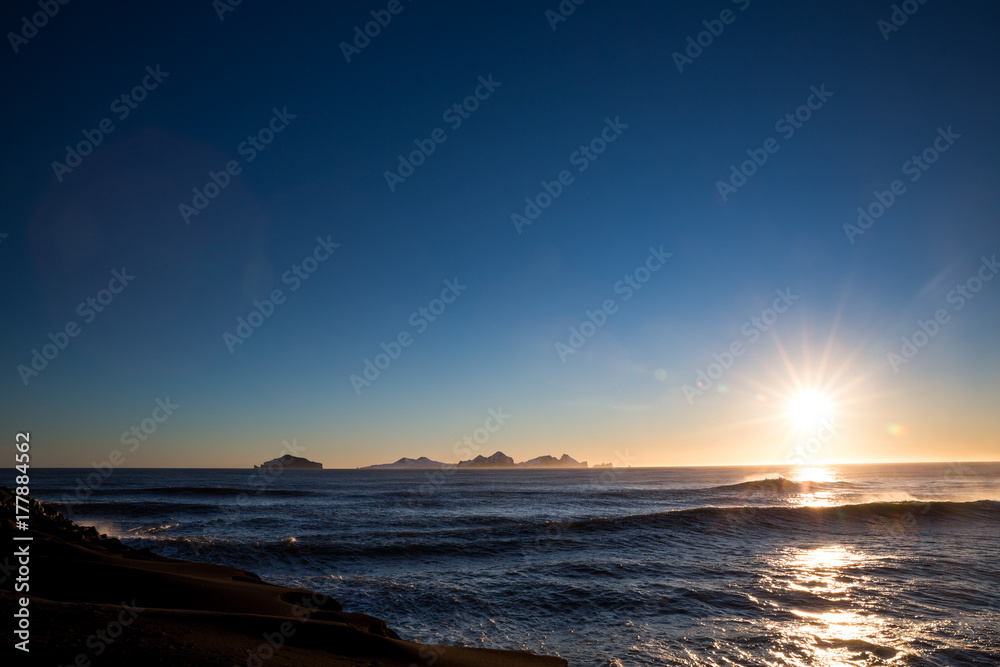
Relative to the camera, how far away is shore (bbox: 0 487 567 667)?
→ 20.0 feet

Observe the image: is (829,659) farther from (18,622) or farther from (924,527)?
(924,527)

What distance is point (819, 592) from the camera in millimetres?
13555

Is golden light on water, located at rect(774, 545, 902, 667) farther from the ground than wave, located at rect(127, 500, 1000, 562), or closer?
farther from the ground

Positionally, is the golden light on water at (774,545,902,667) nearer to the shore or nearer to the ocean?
the ocean

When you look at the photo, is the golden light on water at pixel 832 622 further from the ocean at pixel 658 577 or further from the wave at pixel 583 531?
the wave at pixel 583 531

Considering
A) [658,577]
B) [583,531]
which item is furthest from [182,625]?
[583,531]

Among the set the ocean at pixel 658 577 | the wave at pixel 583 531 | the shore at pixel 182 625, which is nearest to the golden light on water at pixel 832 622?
the ocean at pixel 658 577

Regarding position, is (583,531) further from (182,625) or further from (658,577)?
(182,625)

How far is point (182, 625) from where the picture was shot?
7.43 metres

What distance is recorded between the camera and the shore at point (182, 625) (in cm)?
609

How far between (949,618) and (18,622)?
18.4 metres

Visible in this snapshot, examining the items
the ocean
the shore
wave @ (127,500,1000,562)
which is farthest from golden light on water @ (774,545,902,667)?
wave @ (127,500,1000,562)

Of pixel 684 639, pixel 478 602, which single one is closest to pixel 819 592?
pixel 684 639

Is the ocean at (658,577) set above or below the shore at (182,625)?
below
